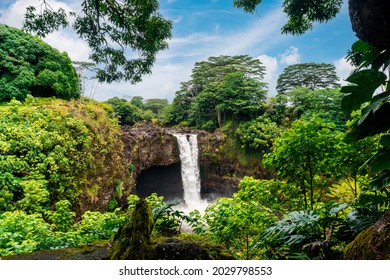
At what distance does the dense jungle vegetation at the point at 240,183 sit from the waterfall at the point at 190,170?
423 cm

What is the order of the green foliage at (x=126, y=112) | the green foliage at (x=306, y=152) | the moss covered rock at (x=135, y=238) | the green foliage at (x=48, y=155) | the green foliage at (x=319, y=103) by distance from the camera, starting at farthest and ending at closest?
the green foliage at (x=126, y=112) → the green foliage at (x=319, y=103) → the green foliage at (x=48, y=155) → the green foliage at (x=306, y=152) → the moss covered rock at (x=135, y=238)

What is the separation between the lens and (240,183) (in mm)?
3225

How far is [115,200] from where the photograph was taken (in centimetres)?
717

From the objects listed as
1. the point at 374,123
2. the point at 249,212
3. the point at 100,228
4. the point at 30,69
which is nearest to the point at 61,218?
the point at 100,228

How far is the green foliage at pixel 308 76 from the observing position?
34.9ft

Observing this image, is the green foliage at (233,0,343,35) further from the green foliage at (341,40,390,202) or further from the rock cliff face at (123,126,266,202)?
the rock cliff face at (123,126,266,202)

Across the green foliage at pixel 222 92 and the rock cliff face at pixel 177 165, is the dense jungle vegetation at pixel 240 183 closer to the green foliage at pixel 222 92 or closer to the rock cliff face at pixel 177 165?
the green foliage at pixel 222 92

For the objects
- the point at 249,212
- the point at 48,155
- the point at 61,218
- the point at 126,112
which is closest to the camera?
the point at 249,212

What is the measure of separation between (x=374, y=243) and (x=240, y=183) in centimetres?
214

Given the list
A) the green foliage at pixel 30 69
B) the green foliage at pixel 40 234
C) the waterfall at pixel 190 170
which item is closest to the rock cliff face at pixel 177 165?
the waterfall at pixel 190 170

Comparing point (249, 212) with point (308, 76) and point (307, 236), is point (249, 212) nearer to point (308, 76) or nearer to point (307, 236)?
point (307, 236)

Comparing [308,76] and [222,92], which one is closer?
[308,76]

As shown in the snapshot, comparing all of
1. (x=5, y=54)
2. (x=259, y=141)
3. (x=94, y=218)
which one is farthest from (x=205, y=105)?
(x=94, y=218)

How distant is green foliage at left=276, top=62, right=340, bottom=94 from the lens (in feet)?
34.9
